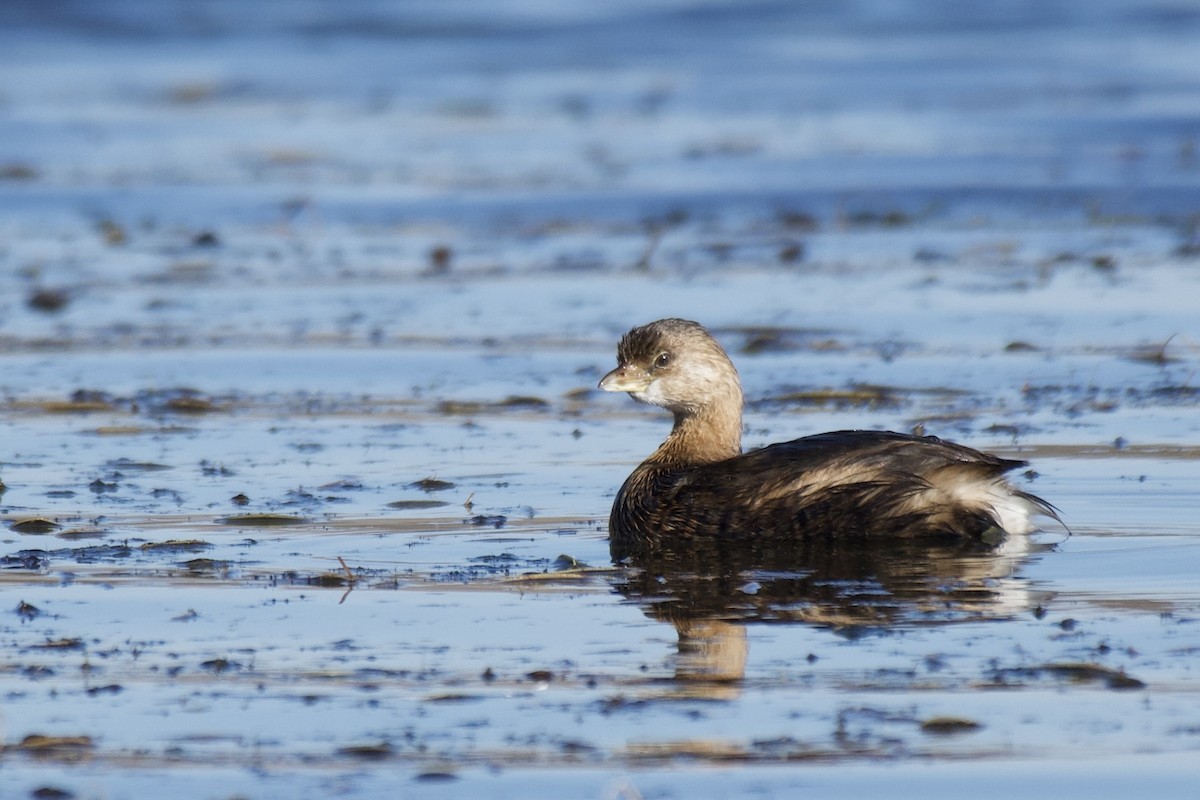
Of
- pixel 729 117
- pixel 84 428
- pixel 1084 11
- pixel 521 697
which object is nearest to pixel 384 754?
pixel 521 697

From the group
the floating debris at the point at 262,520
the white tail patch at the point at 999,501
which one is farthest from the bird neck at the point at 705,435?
the floating debris at the point at 262,520

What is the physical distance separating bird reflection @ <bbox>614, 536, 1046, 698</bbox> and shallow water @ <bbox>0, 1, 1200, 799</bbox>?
0.11 ft

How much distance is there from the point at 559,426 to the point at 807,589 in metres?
3.42

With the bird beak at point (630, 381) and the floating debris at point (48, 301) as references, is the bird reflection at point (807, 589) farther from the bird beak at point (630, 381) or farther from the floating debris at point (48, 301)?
the floating debris at point (48, 301)

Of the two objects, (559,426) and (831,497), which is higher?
(559,426)

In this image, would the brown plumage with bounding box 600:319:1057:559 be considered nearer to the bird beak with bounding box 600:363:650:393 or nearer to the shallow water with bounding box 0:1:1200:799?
the shallow water with bounding box 0:1:1200:799

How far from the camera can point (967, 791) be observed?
5.18 metres

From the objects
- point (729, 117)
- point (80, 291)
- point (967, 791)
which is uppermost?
point (729, 117)

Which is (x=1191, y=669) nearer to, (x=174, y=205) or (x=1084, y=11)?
(x=174, y=205)

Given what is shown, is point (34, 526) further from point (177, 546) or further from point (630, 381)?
point (630, 381)

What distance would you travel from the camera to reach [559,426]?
1065cm

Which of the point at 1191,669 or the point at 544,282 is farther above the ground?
the point at 544,282

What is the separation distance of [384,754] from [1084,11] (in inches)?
1249

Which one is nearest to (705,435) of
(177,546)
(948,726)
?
(177,546)
